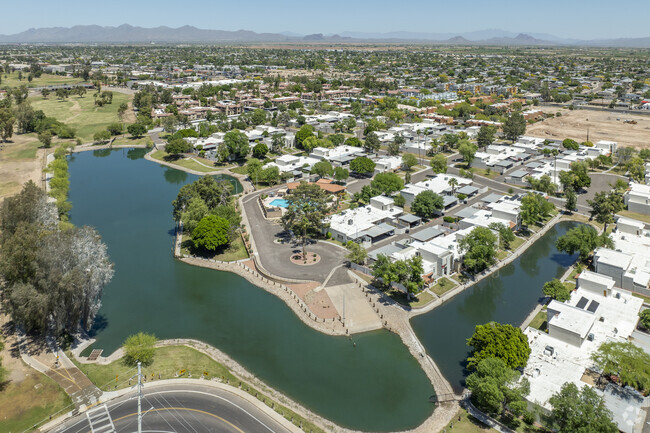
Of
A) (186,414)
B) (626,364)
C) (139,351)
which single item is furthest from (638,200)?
(139,351)

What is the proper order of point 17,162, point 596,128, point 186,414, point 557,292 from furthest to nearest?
point 596,128
point 17,162
point 557,292
point 186,414

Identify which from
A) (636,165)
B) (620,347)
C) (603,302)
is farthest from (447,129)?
(620,347)

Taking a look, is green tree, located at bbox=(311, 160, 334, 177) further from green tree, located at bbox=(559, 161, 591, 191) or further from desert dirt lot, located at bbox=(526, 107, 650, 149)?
desert dirt lot, located at bbox=(526, 107, 650, 149)

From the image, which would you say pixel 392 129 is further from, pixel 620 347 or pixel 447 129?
pixel 620 347

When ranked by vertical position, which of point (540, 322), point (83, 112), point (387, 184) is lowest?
point (540, 322)

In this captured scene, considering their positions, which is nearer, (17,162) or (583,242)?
(583,242)

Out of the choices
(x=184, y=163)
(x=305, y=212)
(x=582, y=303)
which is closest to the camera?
(x=582, y=303)

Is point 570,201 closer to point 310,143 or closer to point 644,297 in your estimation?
point 644,297
